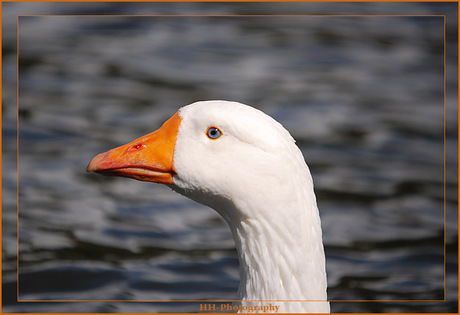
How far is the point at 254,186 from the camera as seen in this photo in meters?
3.57

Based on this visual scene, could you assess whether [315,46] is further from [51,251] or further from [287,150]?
[287,150]

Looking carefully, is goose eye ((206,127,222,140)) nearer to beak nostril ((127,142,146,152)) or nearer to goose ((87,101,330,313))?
goose ((87,101,330,313))

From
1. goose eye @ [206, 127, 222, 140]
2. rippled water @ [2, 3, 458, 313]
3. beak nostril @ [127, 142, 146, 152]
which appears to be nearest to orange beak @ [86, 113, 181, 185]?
beak nostril @ [127, 142, 146, 152]

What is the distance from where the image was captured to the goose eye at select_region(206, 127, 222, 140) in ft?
12.0

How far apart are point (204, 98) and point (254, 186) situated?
17.5ft

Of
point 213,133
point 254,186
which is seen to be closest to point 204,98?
point 213,133

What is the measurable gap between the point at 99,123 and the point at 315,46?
11.5ft

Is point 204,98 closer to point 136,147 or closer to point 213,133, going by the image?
point 136,147

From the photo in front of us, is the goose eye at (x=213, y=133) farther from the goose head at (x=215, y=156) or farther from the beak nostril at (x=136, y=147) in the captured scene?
the beak nostril at (x=136, y=147)

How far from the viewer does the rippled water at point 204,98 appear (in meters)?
6.32

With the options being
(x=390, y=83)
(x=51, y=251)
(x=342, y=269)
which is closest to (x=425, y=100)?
(x=390, y=83)

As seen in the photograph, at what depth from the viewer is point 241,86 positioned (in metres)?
9.19

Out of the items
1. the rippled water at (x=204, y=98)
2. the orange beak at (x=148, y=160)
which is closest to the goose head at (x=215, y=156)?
the orange beak at (x=148, y=160)

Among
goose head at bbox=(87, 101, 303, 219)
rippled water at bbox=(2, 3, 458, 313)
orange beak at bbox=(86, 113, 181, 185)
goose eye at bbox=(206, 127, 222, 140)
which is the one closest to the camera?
goose head at bbox=(87, 101, 303, 219)
